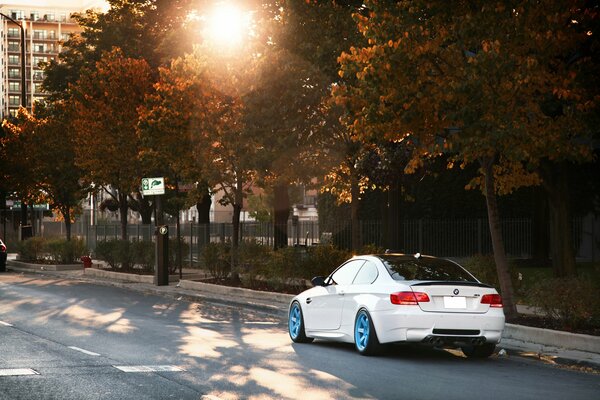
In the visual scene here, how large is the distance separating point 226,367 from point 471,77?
617 centimetres

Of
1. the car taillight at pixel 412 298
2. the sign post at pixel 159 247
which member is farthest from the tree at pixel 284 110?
the car taillight at pixel 412 298

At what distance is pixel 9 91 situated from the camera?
197750 mm

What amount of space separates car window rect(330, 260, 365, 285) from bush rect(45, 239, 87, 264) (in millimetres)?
30035

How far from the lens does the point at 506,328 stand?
1605 cm

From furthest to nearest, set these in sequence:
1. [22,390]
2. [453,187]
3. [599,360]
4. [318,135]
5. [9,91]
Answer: [9,91] → [453,187] → [318,135] → [599,360] → [22,390]

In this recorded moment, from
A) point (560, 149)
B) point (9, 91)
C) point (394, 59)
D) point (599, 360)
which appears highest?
point (9, 91)

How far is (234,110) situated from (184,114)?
1.63m

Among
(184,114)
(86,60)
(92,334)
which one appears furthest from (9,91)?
(92,334)

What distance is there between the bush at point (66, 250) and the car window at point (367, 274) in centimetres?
3076

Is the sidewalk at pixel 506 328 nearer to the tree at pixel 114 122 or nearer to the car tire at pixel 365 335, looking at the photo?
the car tire at pixel 365 335

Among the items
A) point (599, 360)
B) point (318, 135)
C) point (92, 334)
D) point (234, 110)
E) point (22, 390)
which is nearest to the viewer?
point (22, 390)

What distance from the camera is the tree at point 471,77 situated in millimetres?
16172

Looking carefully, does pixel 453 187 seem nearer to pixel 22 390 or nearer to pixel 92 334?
pixel 92 334

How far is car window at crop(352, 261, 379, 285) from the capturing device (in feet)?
46.7
